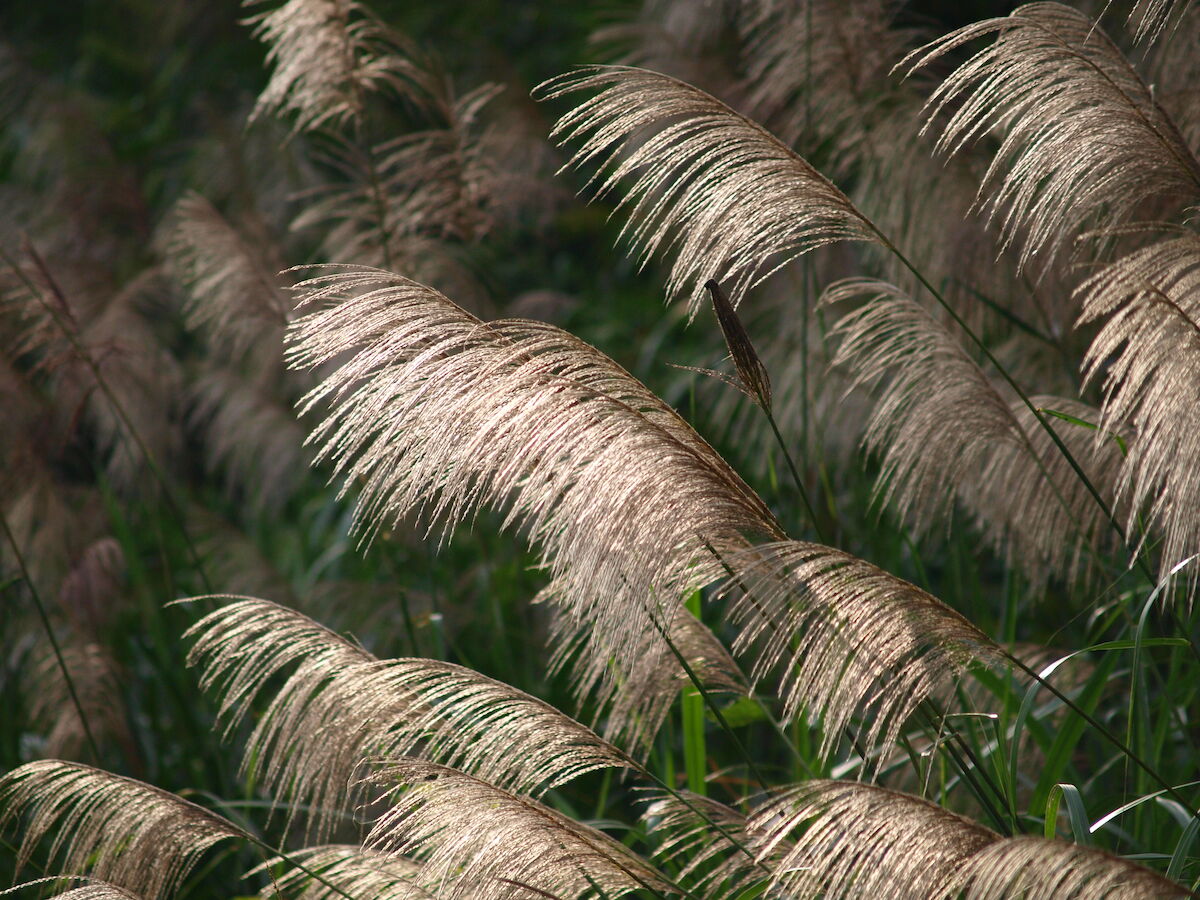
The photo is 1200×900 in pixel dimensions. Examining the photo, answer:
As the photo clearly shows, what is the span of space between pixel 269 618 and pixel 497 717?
0.52 metres

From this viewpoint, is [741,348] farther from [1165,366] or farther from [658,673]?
[658,673]

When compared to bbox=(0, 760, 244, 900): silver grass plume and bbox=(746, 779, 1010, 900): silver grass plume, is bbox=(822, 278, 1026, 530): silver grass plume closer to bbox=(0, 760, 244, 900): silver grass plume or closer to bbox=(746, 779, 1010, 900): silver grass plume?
bbox=(746, 779, 1010, 900): silver grass plume

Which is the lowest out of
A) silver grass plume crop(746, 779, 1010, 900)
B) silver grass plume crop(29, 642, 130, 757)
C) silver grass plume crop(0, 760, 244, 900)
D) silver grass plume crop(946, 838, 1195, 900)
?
silver grass plume crop(29, 642, 130, 757)

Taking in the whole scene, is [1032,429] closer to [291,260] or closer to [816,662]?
[816,662]

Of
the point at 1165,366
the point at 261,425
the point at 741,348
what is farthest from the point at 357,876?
the point at 261,425

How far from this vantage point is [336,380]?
5.29 feet

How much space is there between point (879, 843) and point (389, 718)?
94 cm

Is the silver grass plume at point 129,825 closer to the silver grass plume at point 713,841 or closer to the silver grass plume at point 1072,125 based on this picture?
the silver grass plume at point 713,841

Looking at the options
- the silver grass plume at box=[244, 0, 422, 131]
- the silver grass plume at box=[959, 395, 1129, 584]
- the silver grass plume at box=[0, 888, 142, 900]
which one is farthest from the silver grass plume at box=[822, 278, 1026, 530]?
the silver grass plume at box=[244, 0, 422, 131]

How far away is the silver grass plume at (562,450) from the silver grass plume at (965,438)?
30.2 inches

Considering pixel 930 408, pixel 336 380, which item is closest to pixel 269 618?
pixel 336 380

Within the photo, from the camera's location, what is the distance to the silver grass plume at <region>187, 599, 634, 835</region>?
1.81m

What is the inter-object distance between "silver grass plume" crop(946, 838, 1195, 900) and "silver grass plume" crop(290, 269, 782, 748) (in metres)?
0.51

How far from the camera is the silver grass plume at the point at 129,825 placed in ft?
6.44
